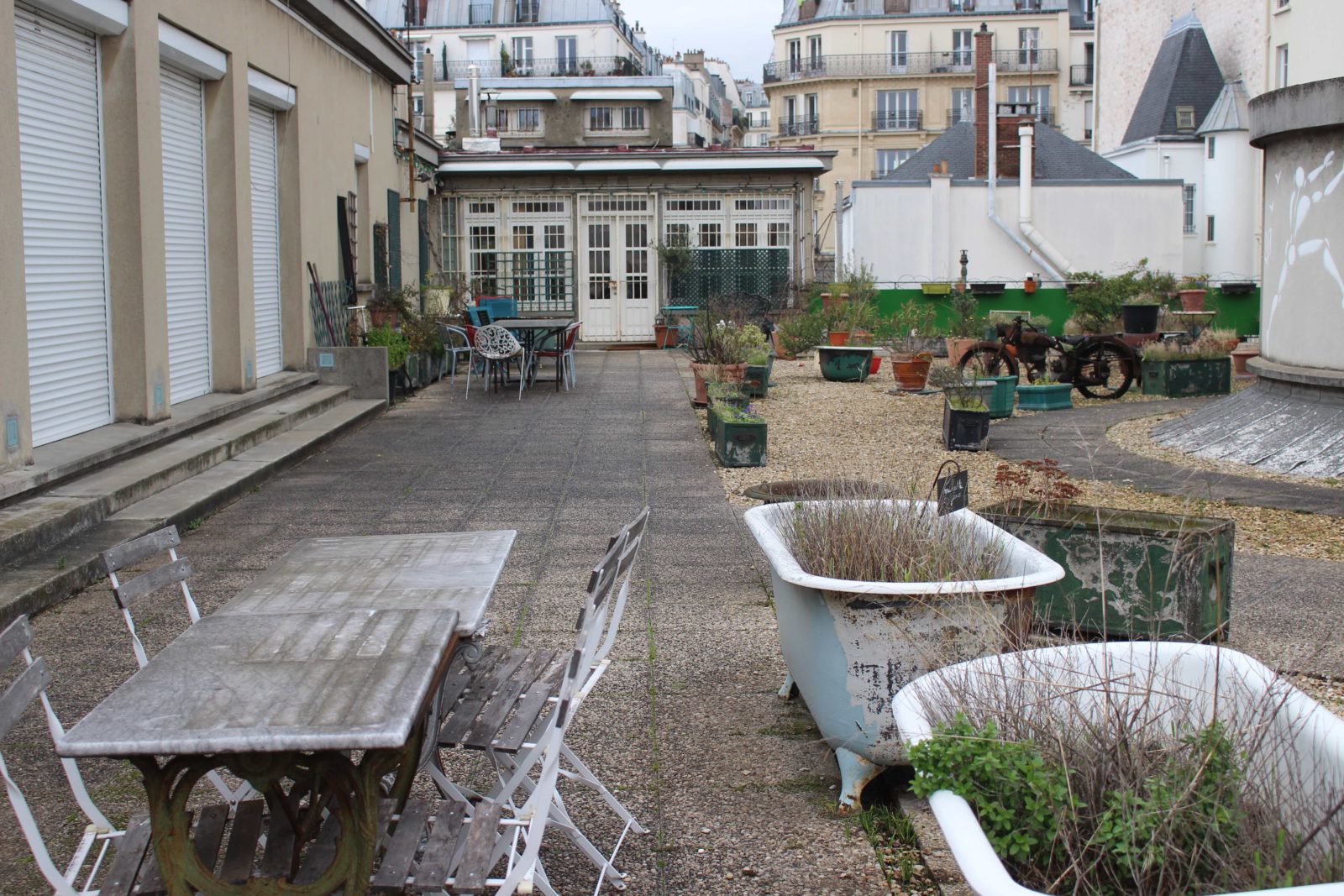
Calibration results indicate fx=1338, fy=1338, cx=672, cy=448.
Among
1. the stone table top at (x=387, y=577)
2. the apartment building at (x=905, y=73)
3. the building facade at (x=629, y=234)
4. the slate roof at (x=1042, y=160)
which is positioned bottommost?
the stone table top at (x=387, y=577)

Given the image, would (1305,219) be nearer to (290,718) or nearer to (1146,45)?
(290,718)

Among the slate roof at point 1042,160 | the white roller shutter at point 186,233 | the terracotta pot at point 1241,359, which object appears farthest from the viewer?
the slate roof at point 1042,160

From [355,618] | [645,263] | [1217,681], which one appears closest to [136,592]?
[355,618]

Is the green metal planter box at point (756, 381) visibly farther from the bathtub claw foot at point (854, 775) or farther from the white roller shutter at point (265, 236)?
the bathtub claw foot at point (854, 775)

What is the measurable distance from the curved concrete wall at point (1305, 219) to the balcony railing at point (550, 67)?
4521 cm

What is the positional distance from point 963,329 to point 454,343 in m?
Result: 6.30

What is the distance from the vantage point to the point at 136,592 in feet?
11.0

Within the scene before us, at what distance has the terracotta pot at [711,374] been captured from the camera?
41.8 feet

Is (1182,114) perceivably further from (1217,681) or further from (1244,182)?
(1217,681)

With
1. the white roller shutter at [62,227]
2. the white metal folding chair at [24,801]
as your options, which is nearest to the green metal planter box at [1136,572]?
the white metal folding chair at [24,801]

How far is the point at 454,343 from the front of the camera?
15930 mm

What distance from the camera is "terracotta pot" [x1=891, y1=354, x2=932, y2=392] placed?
1416 centimetres

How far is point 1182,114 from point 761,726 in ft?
104

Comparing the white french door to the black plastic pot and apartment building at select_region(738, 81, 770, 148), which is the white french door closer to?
the black plastic pot
